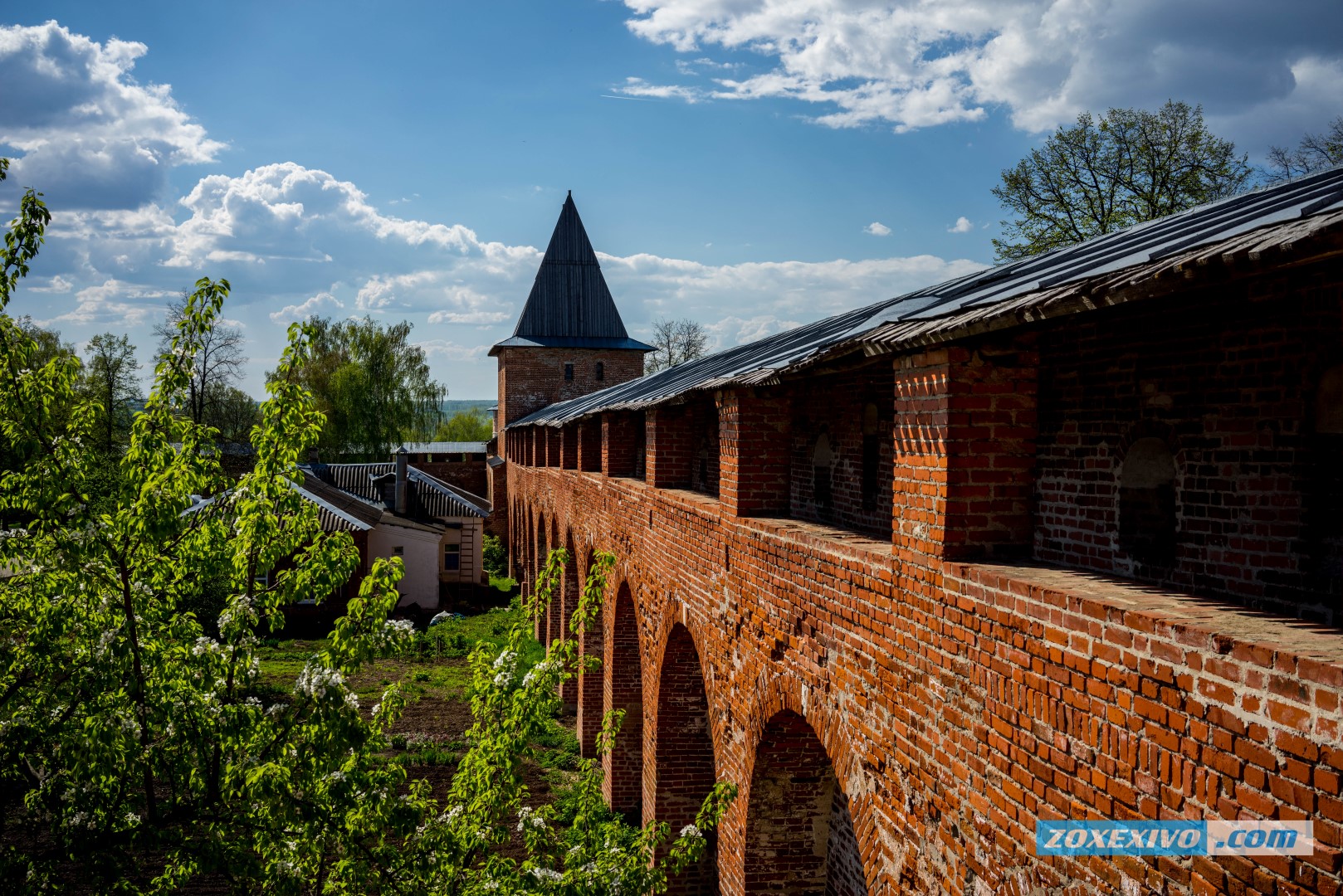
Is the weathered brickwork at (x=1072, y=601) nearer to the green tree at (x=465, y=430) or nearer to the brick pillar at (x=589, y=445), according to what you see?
the brick pillar at (x=589, y=445)

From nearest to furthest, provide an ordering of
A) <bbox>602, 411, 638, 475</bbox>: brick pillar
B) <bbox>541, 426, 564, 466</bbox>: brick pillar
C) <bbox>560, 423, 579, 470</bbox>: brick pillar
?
<bbox>602, 411, 638, 475</bbox>: brick pillar → <bbox>560, 423, 579, 470</bbox>: brick pillar → <bbox>541, 426, 564, 466</bbox>: brick pillar

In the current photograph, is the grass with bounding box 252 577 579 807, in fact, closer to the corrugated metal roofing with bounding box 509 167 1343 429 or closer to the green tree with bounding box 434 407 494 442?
the corrugated metal roofing with bounding box 509 167 1343 429

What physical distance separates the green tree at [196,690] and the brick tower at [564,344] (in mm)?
31173

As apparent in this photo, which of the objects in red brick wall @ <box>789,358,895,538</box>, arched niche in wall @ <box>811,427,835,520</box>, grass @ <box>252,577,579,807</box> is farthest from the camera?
grass @ <box>252,577,579,807</box>

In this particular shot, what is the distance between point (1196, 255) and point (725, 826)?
208 inches

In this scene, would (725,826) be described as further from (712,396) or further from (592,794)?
(712,396)

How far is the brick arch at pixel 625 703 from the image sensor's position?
10.7 m

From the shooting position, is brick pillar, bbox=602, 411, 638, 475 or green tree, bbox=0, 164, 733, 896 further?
brick pillar, bbox=602, 411, 638, 475

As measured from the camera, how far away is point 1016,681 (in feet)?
9.85

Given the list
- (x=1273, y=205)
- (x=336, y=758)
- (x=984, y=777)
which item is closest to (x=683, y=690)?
(x=336, y=758)

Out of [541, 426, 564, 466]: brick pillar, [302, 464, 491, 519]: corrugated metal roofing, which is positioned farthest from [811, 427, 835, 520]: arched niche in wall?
[302, 464, 491, 519]: corrugated metal roofing

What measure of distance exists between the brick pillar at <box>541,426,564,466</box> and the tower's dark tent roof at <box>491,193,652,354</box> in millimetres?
18805

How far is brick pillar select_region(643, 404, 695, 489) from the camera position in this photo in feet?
26.7

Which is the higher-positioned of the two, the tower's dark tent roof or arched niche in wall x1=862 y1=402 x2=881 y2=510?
the tower's dark tent roof
